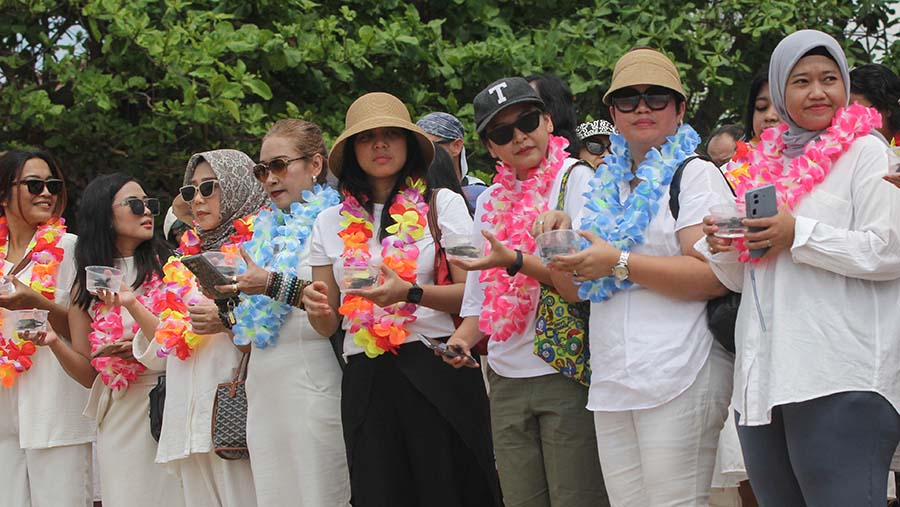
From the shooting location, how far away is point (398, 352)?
484cm

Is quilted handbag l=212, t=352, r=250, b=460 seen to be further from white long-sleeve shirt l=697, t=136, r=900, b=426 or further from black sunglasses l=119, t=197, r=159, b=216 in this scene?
white long-sleeve shirt l=697, t=136, r=900, b=426

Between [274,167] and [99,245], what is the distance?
1.48 metres

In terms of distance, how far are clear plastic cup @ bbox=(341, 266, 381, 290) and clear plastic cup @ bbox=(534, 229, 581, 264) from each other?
88 centimetres

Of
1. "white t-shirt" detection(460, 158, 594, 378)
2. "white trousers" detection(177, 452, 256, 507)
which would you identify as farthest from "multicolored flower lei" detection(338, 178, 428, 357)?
"white trousers" detection(177, 452, 256, 507)

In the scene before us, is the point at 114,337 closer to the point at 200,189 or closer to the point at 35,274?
the point at 35,274

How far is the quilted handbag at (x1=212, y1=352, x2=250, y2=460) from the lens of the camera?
5.31m

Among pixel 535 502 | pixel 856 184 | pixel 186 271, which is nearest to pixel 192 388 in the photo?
pixel 186 271

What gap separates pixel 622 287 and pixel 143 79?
4775 mm

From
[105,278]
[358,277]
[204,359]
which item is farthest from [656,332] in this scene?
[105,278]

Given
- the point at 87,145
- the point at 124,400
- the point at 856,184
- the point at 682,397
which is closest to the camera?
the point at 856,184

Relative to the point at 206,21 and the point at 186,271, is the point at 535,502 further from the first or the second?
the point at 206,21

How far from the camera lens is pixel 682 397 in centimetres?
392

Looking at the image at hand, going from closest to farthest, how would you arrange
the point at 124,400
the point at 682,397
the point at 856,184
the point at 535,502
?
the point at 856,184, the point at 682,397, the point at 535,502, the point at 124,400

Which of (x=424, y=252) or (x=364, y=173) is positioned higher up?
(x=364, y=173)
